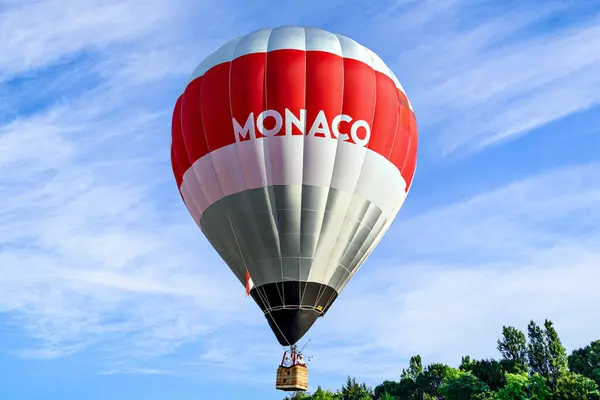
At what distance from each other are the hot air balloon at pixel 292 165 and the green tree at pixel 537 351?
5329 centimetres

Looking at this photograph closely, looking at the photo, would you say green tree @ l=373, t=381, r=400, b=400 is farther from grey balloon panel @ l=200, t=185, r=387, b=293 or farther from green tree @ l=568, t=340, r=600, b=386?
grey balloon panel @ l=200, t=185, r=387, b=293

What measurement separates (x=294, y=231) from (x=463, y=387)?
44.2 meters

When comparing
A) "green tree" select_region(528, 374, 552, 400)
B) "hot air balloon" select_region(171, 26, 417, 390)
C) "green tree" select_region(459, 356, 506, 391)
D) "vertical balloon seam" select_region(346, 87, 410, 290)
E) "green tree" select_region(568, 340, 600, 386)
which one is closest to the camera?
"hot air balloon" select_region(171, 26, 417, 390)

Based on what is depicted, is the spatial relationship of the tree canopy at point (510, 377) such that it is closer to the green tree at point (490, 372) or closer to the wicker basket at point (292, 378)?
the green tree at point (490, 372)

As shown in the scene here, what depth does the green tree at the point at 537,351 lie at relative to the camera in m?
68.0

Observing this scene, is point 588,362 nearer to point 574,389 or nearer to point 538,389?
point 538,389

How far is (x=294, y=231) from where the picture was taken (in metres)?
21.4

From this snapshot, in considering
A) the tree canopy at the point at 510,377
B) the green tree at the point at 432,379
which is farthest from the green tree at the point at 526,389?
the green tree at the point at 432,379

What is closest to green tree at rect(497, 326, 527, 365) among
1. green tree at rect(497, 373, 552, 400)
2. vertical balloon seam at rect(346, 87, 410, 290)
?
green tree at rect(497, 373, 552, 400)

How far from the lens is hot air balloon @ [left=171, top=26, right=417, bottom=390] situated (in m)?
21.4

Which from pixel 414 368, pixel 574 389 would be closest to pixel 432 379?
pixel 414 368

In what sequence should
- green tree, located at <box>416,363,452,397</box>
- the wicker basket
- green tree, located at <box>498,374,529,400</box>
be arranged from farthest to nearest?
green tree, located at <box>416,363,452,397</box>
green tree, located at <box>498,374,529,400</box>
the wicker basket

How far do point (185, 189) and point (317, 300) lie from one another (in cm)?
709

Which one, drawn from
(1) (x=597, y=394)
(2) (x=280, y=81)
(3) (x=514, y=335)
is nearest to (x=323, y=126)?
(2) (x=280, y=81)
